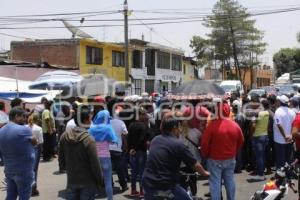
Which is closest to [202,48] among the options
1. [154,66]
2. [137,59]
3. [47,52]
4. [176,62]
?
[176,62]

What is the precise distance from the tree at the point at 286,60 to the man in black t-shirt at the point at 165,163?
69.0 meters

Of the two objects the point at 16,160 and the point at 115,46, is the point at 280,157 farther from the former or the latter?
the point at 115,46

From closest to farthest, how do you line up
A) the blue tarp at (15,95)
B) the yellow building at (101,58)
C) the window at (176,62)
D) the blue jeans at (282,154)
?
1. the blue jeans at (282,154)
2. the blue tarp at (15,95)
3. the yellow building at (101,58)
4. the window at (176,62)

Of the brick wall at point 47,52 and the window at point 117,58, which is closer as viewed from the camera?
the brick wall at point 47,52

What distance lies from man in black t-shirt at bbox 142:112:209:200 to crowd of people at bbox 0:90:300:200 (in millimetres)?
12

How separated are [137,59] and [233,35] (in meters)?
15.1

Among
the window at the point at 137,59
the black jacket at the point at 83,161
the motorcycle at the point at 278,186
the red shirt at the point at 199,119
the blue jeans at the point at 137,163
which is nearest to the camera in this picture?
the black jacket at the point at 83,161

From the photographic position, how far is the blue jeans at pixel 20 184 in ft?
25.3

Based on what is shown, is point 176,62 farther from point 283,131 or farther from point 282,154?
point 283,131

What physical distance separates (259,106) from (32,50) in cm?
3216

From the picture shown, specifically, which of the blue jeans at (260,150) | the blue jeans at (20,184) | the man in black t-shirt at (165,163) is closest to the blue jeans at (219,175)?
the man in black t-shirt at (165,163)

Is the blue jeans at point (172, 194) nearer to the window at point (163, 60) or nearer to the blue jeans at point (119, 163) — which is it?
the blue jeans at point (119, 163)

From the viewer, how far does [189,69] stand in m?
65.8

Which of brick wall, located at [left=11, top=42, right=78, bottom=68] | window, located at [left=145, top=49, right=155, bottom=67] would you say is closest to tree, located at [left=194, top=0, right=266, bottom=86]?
window, located at [left=145, top=49, right=155, bottom=67]
